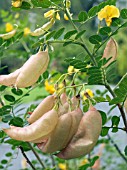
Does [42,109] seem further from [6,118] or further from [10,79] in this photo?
[6,118]

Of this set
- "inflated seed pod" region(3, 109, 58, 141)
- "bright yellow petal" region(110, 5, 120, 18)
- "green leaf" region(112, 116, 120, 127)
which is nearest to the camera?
"inflated seed pod" region(3, 109, 58, 141)

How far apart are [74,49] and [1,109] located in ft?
26.3

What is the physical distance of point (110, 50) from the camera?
854mm

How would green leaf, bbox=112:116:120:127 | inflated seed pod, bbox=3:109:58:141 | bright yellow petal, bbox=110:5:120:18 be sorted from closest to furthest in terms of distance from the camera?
inflated seed pod, bbox=3:109:58:141 < bright yellow petal, bbox=110:5:120:18 < green leaf, bbox=112:116:120:127

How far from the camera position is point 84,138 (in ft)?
2.38

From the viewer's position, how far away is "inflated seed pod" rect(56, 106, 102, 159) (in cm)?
72

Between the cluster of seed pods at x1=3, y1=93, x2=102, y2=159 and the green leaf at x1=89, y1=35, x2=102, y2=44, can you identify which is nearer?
the cluster of seed pods at x1=3, y1=93, x2=102, y2=159

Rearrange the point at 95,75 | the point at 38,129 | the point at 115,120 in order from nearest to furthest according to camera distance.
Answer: the point at 38,129
the point at 95,75
the point at 115,120

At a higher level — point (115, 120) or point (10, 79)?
point (10, 79)

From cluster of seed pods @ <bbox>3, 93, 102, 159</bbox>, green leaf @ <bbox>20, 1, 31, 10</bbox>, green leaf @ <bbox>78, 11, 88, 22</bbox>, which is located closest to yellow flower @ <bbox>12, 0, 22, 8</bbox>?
green leaf @ <bbox>20, 1, 31, 10</bbox>

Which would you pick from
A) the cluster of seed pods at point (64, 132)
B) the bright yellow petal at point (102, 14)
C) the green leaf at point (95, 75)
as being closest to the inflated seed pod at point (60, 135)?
the cluster of seed pods at point (64, 132)

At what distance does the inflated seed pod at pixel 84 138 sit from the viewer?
0.72m

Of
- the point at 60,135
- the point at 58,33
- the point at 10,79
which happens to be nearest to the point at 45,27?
the point at 58,33

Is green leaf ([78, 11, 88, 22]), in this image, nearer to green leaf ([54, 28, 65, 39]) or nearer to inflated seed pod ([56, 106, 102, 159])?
green leaf ([54, 28, 65, 39])
